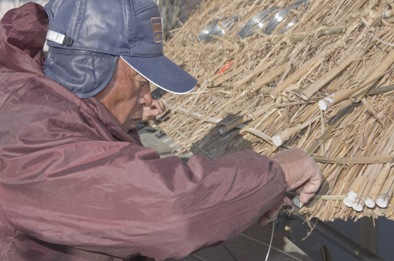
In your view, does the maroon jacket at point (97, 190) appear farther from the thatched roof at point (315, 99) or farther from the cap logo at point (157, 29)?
the thatched roof at point (315, 99)

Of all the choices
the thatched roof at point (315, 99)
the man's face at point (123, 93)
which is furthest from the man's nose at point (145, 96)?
the thatched roof at point (315, 99)

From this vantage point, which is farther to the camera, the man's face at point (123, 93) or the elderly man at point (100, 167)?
the man's face at point (123, 93)

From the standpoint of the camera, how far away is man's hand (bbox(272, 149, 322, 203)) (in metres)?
1.95

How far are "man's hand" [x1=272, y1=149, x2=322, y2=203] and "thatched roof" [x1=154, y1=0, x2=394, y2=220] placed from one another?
7.2 inches

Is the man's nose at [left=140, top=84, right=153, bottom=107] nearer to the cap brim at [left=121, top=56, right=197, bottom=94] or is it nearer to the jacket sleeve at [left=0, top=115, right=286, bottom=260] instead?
the cap brim at [left=121, top=56, right=197, bottom=94]

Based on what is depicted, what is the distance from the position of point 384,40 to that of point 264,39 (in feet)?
3.72

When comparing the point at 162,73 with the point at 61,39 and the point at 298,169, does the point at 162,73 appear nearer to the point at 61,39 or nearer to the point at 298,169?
the point at 61,39

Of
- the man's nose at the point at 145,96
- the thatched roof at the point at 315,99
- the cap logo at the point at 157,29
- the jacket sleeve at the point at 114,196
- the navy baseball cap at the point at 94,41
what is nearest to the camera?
the jacket sleeve at the point at 114,196

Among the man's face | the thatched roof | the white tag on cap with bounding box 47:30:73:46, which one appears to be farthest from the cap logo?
the thatched roof

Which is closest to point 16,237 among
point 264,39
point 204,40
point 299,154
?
point 299,154

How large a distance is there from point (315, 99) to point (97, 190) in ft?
4.32

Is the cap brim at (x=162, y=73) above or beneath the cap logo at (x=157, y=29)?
beneath

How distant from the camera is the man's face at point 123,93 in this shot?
6.49ft

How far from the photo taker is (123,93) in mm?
2004
